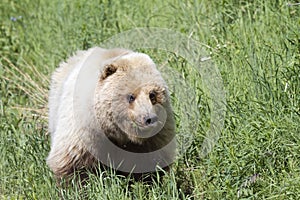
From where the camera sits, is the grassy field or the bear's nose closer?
the bear's nose

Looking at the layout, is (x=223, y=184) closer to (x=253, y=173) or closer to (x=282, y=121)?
(x=253, y=173)

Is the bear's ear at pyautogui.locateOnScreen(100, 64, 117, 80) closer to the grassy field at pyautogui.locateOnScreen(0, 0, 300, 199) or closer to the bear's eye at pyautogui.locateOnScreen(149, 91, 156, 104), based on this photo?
the bear's eye at pyautogui.locateOnScreen(149, 91, 156, 104)

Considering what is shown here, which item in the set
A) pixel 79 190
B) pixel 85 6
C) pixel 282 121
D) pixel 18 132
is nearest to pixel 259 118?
Answer: pixel 282 121

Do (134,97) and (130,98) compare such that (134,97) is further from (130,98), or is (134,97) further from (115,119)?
(115,119)

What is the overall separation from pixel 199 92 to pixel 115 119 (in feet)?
3.67

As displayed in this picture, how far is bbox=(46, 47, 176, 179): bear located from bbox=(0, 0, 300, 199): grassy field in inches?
5.8

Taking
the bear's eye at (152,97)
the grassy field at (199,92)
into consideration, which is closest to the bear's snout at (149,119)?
the bear's eye at (152,97)

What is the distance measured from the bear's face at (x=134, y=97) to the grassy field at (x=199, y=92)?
39 cm

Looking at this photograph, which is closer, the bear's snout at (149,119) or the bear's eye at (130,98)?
the bear's snout at (149,119)

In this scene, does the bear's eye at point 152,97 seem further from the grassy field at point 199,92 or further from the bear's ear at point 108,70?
the grassy field at point 199,92

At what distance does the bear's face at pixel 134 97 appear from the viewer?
464 cm

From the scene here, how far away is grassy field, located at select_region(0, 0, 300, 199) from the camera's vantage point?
4.77 m

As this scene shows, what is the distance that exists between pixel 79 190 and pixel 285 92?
1.55m

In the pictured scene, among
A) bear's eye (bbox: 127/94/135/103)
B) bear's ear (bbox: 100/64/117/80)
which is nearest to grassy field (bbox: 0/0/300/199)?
bear's eye (bbox: 127/94/135/103)
